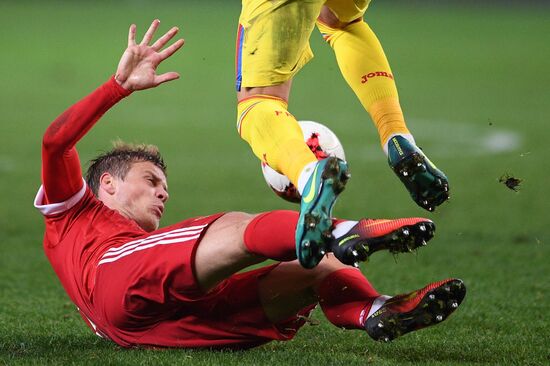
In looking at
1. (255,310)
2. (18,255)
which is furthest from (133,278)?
→ (18,255)

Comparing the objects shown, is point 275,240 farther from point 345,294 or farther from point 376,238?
point 345,294

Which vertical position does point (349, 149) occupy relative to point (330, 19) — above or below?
below

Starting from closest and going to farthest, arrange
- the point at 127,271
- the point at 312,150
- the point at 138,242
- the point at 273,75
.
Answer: the point at 127,271, the point at 138,242, the point at 273,75, the point at 312,150

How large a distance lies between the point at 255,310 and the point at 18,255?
3.24 metres

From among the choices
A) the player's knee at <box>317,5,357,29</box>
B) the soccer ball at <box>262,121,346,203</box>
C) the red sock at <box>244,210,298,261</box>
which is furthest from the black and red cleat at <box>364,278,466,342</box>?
the player's knee at <box>317,5,357,29</box>

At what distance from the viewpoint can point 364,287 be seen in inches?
173

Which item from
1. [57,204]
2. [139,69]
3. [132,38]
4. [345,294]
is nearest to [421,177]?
[345,294]

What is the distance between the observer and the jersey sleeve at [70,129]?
4.37 metres

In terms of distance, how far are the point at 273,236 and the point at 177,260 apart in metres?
0.40

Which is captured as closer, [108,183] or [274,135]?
[274,135]

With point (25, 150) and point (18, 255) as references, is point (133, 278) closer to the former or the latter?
point (18, 255)

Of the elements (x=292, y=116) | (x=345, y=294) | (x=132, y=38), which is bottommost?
(x=345, y=294)

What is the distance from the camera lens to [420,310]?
13.2 ft

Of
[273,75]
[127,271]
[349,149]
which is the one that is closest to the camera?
[127,271]
